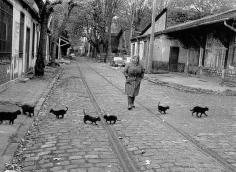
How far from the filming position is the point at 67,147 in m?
6.12

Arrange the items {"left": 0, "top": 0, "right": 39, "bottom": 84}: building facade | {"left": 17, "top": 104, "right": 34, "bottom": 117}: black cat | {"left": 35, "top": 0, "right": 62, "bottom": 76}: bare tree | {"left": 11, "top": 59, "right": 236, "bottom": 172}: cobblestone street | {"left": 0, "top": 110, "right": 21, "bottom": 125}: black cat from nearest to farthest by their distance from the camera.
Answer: {"left": 11, "top": 59, "right": 236, "bottom": 172}: cobblestone street < {"left": 0, "top": 110, "right": 21, "bottom": 125}: black cat < {"left": 17, "top": 104, "right": 34, "bottom": 117}: black cat < {"left": 0, "top": 0, "right": 39, "bottom": 84}: building facade < {"left": 35, "top": 0, "right": 62, "bottom": 76}: bare tree

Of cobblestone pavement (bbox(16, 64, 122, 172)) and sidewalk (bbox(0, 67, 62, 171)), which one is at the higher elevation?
sidewalk (bbox(0, 67, 62, 171))

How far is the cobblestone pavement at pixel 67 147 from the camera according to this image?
5127 mm

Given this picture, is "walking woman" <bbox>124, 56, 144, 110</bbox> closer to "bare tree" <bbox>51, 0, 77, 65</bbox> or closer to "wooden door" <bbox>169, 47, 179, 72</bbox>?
"bare tree" <bbox>51, 0, 77, 65</bbox>

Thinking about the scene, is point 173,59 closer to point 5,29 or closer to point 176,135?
point 5,29

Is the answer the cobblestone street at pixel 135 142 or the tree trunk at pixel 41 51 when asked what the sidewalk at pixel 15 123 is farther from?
the tree trunk at pixel 41 51

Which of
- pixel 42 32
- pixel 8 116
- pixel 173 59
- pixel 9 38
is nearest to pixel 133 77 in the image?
pixel 8 116

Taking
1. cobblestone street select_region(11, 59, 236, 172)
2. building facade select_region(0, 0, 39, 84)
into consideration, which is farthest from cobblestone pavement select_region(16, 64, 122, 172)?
building facade select_region(0, 0, 39, 84)

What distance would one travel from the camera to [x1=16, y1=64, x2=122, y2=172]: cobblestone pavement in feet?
16.8

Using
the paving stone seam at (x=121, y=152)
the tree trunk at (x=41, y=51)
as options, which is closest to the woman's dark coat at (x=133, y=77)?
the paving stone seam at (x=121, y=152)

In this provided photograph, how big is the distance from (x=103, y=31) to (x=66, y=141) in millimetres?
49802

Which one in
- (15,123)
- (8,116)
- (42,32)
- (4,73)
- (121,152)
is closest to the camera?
(121,152)

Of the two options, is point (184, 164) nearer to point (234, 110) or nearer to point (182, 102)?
point (234, 110)

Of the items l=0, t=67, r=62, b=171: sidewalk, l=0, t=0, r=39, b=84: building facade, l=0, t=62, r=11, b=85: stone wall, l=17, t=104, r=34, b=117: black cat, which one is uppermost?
l=0, t=0, r=39, b=84: building facade
